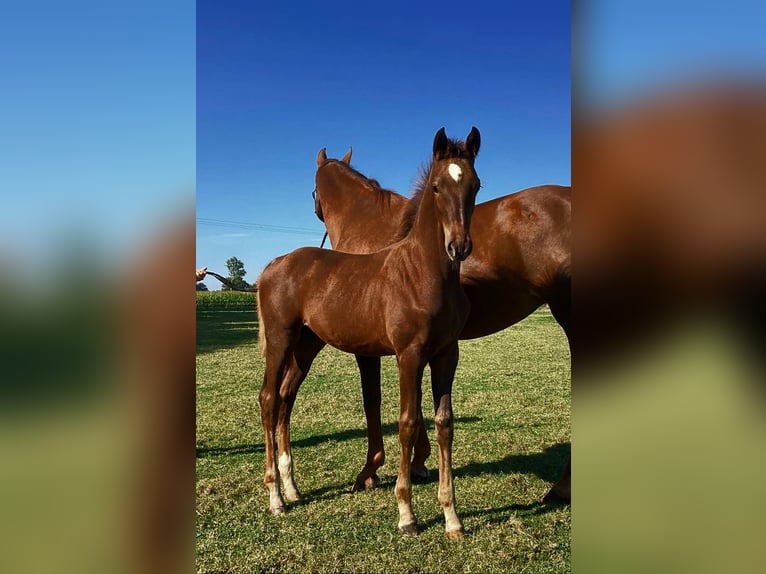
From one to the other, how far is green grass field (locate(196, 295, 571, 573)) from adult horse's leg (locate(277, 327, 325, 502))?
17 centimetres

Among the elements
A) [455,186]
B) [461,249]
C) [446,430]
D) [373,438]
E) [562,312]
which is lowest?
[373,438]

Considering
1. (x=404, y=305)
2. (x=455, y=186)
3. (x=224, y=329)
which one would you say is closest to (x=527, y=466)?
(x=404, y=305)

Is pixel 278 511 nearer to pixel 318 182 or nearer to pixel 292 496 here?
pixel 292 496

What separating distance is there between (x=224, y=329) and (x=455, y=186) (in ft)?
62.9

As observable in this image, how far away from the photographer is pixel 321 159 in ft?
16.4

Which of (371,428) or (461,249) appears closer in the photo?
(461,249)

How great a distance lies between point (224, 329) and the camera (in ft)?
67.0

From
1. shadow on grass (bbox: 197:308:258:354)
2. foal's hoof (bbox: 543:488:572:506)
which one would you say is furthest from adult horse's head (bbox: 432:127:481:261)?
shadow on grass (bbox: 197:308:258:354)

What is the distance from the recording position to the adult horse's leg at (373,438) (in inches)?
157

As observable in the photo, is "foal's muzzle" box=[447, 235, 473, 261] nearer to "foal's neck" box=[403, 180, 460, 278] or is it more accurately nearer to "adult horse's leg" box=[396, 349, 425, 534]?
"foal's neck" box=[403, 180, 460, 278]

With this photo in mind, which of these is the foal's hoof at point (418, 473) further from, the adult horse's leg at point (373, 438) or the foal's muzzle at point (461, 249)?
the foal's muzzle at point (461, 249)

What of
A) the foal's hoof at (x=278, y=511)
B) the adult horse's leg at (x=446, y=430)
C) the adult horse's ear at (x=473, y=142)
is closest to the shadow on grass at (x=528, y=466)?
the adult horse's leg at (x=446, y=430)
